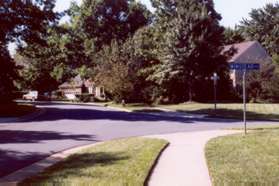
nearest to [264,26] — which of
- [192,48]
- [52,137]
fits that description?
[192,48]

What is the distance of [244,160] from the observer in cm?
1024

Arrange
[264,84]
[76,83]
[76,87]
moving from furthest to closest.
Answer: [76,83]
[76,87]
[264,84]

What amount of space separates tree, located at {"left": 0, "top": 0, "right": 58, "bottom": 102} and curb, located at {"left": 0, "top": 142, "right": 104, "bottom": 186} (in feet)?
67.2

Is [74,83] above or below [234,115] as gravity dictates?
above

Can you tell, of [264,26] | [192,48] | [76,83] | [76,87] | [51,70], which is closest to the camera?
[192,48]

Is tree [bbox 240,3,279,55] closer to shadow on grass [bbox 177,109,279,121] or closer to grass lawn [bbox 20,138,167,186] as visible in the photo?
shadow on grass [bbox 177,109,279,121]

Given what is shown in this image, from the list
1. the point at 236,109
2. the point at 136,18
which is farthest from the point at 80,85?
the point at 236,109

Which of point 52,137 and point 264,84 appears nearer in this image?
point 52,137

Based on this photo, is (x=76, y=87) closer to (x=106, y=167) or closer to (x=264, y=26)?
(x=264, y=26)

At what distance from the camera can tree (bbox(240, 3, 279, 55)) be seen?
70688mm

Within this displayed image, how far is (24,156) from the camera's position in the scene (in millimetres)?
12242

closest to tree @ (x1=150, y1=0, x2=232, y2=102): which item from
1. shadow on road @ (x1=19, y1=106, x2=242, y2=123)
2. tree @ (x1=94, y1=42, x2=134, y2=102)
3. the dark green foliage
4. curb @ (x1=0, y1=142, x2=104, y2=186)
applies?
the dark green foliage

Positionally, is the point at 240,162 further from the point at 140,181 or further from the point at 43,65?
the point at 43,65

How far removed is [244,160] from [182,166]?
159 centimetres
